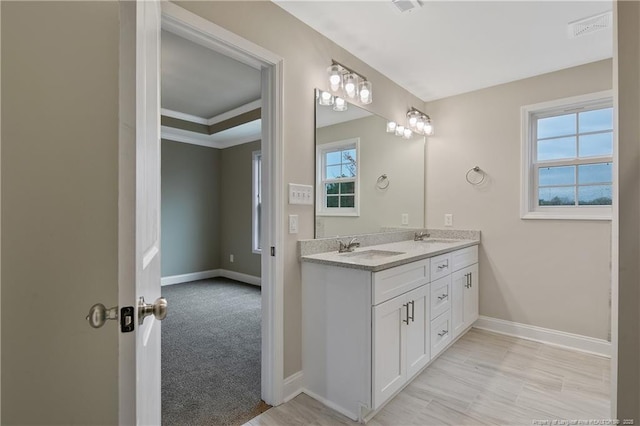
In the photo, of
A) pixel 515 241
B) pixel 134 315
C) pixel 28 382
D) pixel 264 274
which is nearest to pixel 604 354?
pixel 515 241

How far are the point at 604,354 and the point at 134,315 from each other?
339 cm

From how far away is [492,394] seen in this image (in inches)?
77.2

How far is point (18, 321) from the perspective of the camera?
855 mm

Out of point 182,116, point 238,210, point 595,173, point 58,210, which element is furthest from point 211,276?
point 595,173

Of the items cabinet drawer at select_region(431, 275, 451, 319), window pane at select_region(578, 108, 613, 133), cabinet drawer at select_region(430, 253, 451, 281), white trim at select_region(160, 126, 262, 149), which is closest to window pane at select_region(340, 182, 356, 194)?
cabinet drawer at select_region(430, 253, 451, 281)

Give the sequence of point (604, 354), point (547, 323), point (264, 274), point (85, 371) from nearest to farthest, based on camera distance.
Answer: point (85, 371)
point (264, 274)
point (604, 354)
point (547, 323)

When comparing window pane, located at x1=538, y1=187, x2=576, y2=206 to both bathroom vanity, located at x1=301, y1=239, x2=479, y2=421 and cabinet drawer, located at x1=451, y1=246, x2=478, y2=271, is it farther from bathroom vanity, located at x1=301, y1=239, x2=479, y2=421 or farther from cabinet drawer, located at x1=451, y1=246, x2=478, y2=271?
bathroom vanity, located at x1=301, y1=239, x2=479, y2=421

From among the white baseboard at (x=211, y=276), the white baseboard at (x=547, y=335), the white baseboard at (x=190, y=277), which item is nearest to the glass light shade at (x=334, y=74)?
the white baseboard at (x=547, y=335)

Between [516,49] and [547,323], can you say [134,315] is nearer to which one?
[516,49]

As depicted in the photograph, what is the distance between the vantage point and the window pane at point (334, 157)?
2309 millimetres

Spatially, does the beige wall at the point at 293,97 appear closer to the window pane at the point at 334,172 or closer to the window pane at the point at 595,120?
the window pane at the point at 334,172

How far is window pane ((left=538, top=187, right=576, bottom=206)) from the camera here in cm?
272

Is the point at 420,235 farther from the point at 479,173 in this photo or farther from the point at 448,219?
the point at 479,173

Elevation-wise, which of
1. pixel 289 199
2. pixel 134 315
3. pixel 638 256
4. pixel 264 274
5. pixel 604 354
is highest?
pixel 289 199
